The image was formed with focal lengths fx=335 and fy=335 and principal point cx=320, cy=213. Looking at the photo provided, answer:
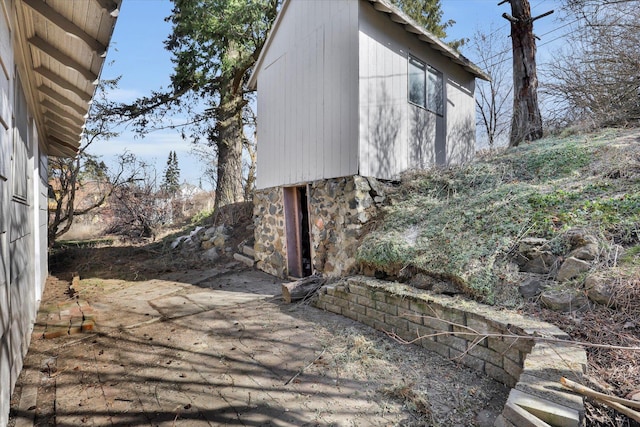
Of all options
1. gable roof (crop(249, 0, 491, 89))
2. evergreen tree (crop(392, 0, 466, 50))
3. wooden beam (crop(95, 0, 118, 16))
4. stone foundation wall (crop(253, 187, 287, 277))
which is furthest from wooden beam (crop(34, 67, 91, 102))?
evergreen tree (crop(392, 0, 466, 50))

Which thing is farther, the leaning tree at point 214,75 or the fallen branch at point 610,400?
the leaning tree at point 214,75

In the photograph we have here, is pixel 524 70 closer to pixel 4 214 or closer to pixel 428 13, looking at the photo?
pixel 428 13

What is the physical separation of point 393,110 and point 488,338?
437 centimetres

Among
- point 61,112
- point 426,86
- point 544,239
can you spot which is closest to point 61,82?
point 61,112

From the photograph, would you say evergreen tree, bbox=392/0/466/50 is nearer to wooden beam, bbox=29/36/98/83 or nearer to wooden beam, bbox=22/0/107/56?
wooden beam, bbox=29/36/98/83

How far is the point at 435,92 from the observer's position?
725 centimetres

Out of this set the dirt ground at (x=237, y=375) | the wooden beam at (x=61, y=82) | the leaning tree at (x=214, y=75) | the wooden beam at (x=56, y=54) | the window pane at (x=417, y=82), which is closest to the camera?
the dirt ground at (x=237, y=375)

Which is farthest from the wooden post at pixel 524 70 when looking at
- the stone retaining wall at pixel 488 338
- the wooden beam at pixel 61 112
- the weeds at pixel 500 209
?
the wooden beam at pixel 61 112

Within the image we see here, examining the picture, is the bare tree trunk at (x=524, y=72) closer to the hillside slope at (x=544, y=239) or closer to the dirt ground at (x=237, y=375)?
the hillside slope at (x=544, y=239)

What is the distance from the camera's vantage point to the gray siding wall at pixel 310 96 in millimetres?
5801

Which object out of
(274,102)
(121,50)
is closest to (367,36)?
(274,102)

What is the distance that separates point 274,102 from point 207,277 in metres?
4.26

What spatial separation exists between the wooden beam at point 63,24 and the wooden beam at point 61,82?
1282 mm

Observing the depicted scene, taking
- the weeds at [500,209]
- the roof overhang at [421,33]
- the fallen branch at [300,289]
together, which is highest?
the roof overhang at [421,33]
